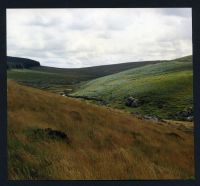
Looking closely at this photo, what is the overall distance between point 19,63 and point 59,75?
89 cm

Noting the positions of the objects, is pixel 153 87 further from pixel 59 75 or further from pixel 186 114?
pixel 59 75

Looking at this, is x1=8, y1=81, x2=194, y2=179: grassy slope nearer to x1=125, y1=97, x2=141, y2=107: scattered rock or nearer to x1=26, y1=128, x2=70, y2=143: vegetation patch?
x1=26, y1=128, x2=70, y2=143: vegetation patch

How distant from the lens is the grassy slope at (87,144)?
11172 mm

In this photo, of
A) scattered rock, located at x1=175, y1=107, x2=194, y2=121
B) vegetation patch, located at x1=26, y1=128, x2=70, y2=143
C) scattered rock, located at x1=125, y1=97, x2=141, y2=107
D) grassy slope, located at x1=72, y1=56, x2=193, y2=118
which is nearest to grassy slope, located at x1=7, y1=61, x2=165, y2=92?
grassy slope, located at x1=72, y1=56, x2=193, y2=118

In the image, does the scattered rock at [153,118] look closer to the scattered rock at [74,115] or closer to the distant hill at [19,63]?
the scattered rock at [74,115]

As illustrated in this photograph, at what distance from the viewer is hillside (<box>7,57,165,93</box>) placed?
11578mm

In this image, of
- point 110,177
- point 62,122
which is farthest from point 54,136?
point 110,177

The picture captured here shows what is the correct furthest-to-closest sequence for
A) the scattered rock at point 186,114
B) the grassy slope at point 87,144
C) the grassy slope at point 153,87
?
the grassy slope at point 153,87, the scattered rock at point 186,114, the grassy slope at point 87,144

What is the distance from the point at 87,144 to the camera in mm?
11422

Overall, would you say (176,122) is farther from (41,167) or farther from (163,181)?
(41,167)

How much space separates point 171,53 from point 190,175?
7.52 feet

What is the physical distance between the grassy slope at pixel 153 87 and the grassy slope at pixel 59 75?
0.13 meters

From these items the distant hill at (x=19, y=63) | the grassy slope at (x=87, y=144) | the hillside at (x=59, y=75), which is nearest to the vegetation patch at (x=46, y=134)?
the grassy slope at (x=87, y=144)

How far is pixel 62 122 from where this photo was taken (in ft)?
38.0
